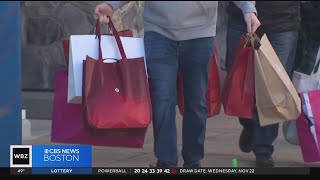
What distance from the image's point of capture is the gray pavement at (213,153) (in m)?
6.27

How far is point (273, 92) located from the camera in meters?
5.70

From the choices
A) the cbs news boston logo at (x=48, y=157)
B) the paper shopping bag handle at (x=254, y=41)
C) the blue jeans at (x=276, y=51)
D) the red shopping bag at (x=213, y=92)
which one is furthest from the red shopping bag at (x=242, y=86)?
the cbs news boston logo at (x=48, y=157)

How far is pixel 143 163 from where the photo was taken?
247 inches

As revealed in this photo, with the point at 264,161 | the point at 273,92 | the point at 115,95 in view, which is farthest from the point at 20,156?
the point at 264,161

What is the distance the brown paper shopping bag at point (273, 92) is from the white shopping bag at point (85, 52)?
2.84 ft

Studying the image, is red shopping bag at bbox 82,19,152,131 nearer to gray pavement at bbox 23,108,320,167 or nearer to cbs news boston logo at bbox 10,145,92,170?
cbs news boston logo at bbox 10,145,92,170

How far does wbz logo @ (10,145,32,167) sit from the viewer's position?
5.12 meters

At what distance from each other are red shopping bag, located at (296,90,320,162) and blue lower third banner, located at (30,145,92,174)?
1623 mm

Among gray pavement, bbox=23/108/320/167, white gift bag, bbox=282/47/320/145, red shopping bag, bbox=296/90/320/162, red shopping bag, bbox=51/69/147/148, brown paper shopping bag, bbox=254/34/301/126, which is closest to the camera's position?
red shopping bag, bbox=51/69/147/148

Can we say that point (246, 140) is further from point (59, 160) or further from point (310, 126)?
point (59, 160)

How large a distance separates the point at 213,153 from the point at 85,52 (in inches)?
73.7

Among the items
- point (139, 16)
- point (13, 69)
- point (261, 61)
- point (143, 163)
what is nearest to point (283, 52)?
point (261, 61)

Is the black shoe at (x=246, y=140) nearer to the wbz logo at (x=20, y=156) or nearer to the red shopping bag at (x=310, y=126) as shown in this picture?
the red shopping bag at (x=310, y=126)

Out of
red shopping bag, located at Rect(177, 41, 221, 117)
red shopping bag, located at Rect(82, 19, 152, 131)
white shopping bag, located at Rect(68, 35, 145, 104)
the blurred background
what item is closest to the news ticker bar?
red shopping bag, located at Rect(82, 19, 152, 131)
